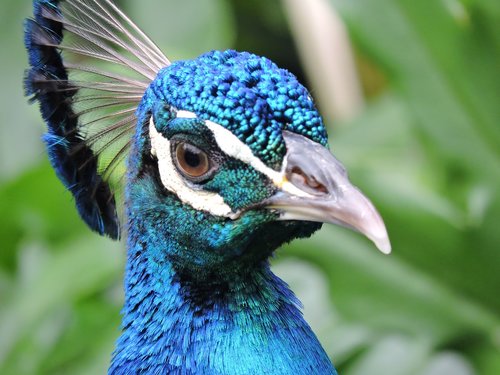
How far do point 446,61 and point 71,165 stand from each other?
100cm

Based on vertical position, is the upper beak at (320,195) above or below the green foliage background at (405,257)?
above

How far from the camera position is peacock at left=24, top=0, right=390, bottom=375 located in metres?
0.94

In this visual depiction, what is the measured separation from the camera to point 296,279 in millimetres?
2094

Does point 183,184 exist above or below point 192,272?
above

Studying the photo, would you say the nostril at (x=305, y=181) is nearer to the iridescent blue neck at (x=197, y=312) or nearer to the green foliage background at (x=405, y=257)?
the iridescent blue neck at (x=197, y=312)

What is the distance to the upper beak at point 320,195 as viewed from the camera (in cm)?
88

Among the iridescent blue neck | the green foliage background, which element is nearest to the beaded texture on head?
the iridescent blue neck

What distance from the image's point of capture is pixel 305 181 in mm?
922

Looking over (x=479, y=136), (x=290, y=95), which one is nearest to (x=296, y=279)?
(x=479, y=136)

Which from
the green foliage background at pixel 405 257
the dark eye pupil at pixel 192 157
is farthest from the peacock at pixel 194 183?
the green foliage background at pixel 405 257

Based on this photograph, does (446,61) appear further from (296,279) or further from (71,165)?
(71,165)

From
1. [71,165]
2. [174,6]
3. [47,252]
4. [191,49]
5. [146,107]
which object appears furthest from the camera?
[174,6]

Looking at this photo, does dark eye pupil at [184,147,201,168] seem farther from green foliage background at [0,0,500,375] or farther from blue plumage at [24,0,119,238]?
green foliage background at [0,0,500,375]

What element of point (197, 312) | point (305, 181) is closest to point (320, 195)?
point (305, 181)
